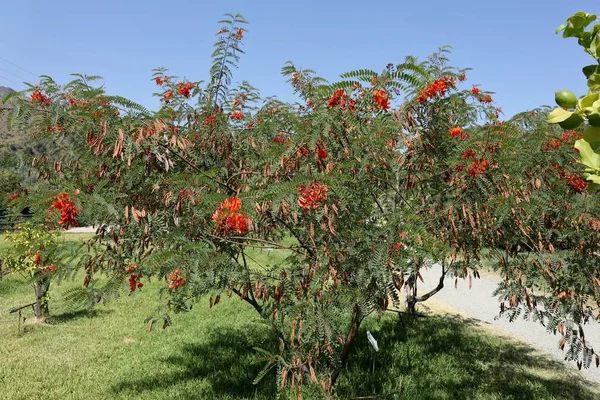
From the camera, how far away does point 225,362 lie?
580 cm

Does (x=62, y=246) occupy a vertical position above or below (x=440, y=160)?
below

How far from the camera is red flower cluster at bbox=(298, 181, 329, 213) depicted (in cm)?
233

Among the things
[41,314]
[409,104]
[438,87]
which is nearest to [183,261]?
[409,104]

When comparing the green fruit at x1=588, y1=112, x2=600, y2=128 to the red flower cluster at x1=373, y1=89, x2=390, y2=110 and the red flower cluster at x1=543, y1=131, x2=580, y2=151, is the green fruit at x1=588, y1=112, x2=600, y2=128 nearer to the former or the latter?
the red flower cluster at x1=373, y1=89, x2=390, y2=110

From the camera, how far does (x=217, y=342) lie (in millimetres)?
6672

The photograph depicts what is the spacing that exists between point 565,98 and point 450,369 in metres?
5.74

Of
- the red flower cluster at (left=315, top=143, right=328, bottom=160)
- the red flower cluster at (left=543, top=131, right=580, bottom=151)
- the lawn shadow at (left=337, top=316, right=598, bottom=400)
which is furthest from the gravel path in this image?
the red flower cluster at (left=315, top=143, right=328, bottom=160)

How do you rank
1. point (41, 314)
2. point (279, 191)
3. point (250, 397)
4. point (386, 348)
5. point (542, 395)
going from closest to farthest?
point (279, 191)
point (250, 397)
point (542, 395)
point (386, 348)
point (41, 314)

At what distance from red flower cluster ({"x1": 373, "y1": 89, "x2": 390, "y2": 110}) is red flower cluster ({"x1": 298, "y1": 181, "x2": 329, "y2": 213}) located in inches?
31.9

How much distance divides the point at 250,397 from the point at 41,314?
5209 mm

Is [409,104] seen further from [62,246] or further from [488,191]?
[62,246]

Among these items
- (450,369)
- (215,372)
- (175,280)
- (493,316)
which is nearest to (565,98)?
(175,280)

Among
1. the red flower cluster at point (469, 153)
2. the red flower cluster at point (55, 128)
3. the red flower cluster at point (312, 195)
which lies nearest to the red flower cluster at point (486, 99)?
the red flower cluster at point (469, 153)

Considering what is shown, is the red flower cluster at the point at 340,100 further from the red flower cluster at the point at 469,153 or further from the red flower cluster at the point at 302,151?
the red flower cluster at the point at 469,153
